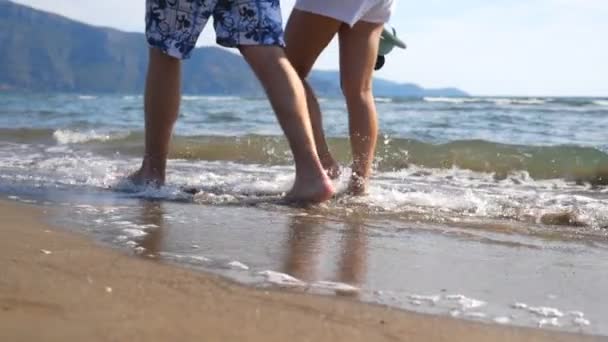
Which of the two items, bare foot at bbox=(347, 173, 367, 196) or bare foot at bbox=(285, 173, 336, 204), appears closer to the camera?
bare foot at bbox=(285, 173, 336, 204)

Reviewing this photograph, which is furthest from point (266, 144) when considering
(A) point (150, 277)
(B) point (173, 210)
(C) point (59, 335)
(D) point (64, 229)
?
(C) point (59, 335)

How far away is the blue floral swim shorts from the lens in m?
2.61

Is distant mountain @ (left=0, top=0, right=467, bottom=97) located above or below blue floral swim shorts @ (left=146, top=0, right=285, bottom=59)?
above

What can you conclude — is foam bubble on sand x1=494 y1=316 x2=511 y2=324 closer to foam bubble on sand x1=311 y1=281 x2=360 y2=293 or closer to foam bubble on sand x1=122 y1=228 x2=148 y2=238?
foam bubble on sand x1=311 y1=281 x2=360 y2=293

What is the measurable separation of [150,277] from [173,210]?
1035 mm

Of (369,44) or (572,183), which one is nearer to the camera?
(369,44)

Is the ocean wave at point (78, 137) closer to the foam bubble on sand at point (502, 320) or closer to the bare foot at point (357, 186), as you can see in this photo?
the bare foot at point (357, 186)

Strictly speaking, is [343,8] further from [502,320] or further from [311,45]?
[502,320]

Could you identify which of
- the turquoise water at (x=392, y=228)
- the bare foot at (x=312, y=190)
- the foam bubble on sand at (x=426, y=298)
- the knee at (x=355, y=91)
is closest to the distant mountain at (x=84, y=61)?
the turquoise water at (x=392, y=228)

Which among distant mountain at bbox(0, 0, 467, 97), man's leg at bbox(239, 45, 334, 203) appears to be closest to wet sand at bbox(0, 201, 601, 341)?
man's leg at bbox(239, 45, 334, 203)

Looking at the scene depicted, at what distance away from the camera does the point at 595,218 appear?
9.09 feet

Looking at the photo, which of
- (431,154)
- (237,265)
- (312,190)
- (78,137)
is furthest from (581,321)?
(78,137)

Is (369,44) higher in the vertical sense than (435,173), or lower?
higher

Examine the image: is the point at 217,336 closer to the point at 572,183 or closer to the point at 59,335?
the point at 59,335
